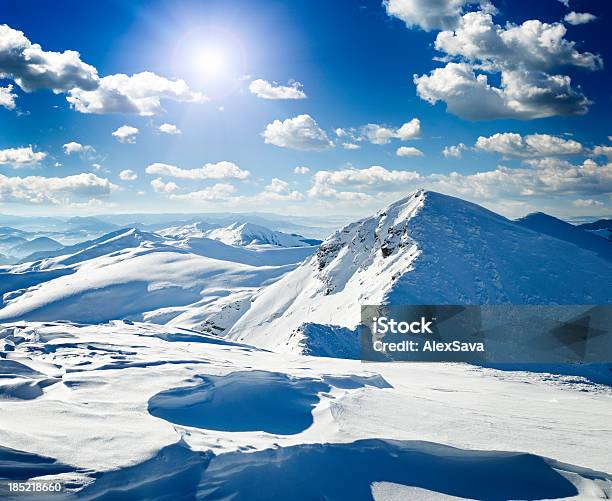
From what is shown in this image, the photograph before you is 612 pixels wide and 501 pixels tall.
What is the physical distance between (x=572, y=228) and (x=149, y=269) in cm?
16312

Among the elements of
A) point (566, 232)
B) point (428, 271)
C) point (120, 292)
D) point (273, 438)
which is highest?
point (566, 232)

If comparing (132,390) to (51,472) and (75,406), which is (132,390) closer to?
(75,406)

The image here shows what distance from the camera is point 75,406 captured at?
16.0m

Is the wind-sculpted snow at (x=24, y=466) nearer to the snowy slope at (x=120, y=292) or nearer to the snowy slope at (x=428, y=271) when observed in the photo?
the snowy slope at (x=428, y=271)

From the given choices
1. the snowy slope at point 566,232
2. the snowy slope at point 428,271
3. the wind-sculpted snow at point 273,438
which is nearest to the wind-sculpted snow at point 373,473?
the wind-sculpted snow at point 273,438

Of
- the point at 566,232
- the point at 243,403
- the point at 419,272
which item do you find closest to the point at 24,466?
the point at 243,403

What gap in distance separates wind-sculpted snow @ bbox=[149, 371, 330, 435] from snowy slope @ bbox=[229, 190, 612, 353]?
104 ft

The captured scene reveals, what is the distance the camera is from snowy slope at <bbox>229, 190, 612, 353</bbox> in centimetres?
→ 6400

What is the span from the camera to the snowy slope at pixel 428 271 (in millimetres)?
64000

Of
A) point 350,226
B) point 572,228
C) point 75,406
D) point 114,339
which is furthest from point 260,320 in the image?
point 75,406

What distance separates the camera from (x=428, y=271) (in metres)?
66.6

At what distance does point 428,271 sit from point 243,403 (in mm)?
52870

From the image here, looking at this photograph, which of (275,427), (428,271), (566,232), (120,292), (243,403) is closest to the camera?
(275,427)

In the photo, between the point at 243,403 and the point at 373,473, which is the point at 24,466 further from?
the point at 373,473
